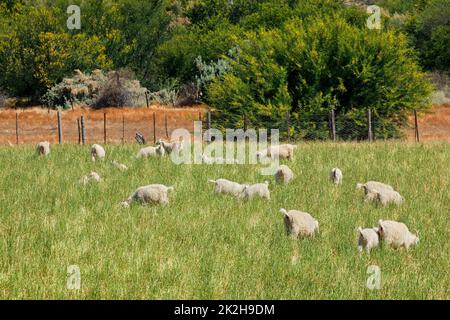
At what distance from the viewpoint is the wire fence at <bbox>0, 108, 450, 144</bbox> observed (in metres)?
28.5

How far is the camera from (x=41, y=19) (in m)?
50.2

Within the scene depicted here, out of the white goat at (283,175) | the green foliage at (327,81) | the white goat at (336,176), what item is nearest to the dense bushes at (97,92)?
the green foliage at (327,81)

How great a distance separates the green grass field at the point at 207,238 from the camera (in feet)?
24.1

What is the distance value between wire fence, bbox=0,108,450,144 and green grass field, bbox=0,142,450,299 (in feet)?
37.3

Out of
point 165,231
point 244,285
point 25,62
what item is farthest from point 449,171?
point 25,62

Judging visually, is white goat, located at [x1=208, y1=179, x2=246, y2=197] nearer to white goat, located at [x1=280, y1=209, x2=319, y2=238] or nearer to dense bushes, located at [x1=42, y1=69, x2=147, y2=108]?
white goat, located at [x1=280, y1=209, x2=319, y2=238]

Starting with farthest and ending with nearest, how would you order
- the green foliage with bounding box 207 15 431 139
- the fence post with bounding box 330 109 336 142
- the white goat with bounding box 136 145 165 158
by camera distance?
the green foliage with bounding box 207 15 431 139, the fence post with bounding box 330 109 336 142, the white goat with bounding box 136 145 165 158

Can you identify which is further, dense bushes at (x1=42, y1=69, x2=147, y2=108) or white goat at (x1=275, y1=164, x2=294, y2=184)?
dense bushes at (x1=42, y1=69, x2=147, y2=108)

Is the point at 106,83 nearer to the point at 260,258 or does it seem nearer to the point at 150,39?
the point at 150,39

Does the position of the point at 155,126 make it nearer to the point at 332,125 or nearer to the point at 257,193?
the point at 332,125

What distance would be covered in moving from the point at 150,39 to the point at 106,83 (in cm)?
1280

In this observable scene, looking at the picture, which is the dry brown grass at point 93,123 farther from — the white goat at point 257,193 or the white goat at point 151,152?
the white goat at point 257,193

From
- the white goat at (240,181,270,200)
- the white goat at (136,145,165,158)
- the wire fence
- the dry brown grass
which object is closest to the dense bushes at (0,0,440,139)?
the wire fence

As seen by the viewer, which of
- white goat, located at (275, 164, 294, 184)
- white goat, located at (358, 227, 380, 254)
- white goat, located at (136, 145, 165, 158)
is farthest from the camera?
white goat, located at (136, 145, 165, 158)
